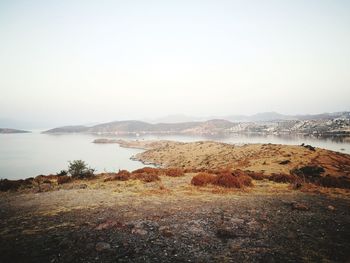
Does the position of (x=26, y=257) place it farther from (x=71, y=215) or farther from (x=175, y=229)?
(x=175, y=229)

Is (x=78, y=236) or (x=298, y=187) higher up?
(x=78, y=236)

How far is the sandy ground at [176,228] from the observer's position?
781cm

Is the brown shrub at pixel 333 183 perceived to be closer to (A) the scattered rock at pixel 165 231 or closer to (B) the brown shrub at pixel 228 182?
(B) the brown shrub at pixel 228 182

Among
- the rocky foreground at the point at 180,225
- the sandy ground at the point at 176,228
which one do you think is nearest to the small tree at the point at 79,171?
the rocky foreground at the point at 180,225

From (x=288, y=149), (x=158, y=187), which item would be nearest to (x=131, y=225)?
(x=158, y=187)

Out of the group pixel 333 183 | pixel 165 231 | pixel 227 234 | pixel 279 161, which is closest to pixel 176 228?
pixel 165 231

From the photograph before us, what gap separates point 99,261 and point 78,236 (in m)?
2.29

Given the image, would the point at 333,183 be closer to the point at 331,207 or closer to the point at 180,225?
the point at 331,207

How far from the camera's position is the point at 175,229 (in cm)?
998

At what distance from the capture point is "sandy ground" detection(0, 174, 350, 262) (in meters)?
7.81

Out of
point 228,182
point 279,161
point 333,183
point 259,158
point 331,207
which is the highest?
point 331,207

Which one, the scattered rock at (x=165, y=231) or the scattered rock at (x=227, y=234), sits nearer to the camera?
the scattered rock at (x=227, y=234)

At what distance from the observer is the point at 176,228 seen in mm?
10094

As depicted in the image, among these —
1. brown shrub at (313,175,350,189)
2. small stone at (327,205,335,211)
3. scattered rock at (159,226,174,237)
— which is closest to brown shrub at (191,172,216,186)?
brown shrub at (313,175,350,189)
